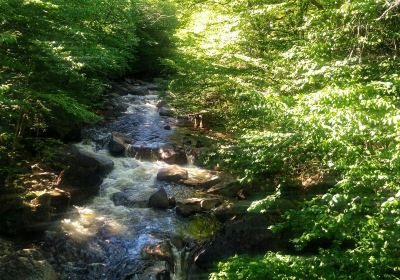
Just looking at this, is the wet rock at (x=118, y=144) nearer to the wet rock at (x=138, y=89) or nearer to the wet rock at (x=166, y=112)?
the wet rock at (x=166, y=112)

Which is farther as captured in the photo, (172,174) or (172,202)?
(172,174)

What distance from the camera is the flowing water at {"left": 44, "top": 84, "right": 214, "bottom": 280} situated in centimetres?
979

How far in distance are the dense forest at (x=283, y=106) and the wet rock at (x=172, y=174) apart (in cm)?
263

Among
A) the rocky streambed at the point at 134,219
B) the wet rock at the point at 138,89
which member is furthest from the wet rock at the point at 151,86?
the rocky streambed at the point at 134,219

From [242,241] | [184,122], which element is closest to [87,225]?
[242,241]

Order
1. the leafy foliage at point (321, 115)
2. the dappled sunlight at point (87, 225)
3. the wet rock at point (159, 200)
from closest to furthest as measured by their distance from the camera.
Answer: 1. the leafy foliage at point (321, 115)
2. the dappled sunlight at point (87, 225)
3. the wet rock at point (159, 200)

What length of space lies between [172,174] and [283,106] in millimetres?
9084

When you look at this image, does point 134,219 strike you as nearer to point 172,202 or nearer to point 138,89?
point 172,202

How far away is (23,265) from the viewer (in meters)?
8.67

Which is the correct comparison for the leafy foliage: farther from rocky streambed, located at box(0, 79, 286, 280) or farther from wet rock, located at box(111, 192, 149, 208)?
wet rock, located at box(111, 192, 149, 208)

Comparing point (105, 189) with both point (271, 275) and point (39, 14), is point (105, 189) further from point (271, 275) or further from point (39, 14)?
point (271, 275)

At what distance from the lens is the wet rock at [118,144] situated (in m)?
16.9

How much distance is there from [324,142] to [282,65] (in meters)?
Answer: 6.02

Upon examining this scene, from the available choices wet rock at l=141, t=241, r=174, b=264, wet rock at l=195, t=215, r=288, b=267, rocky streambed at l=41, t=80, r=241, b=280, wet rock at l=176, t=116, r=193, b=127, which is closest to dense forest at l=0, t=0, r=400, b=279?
wet rock at l=195, t=215, r=288, b=267
